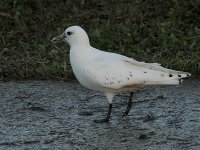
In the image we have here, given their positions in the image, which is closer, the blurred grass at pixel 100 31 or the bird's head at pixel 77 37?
the bird's head at pixel 77 37

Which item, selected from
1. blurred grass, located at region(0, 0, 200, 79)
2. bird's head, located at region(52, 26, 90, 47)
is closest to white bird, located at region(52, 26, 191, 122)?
bird's head, located at region(52, 26, 90, 47)

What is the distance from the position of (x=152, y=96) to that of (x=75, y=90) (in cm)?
91

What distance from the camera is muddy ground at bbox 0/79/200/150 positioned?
19.0ft

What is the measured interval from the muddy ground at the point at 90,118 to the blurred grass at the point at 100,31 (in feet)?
1.29

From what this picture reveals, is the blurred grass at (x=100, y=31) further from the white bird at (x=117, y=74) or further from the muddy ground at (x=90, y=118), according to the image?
the white bird at (x=117, y=74)

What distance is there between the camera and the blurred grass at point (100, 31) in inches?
337

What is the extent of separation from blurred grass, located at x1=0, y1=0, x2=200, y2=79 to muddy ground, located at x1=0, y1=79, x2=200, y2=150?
39 cm

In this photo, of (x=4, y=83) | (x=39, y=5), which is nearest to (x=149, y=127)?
(x=4, y=83)

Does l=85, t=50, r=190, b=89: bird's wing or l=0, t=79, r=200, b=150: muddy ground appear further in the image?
l=85, t=50, r=190, b=89: bird's wing

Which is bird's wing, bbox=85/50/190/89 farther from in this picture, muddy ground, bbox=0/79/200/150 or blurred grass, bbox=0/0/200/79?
blurred grass, bbox=0/0/200/79

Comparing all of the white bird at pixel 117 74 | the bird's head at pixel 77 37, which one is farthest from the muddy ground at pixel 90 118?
the bird's head at pixel 77 37

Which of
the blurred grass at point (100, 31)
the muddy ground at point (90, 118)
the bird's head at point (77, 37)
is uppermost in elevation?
the bird's head at point (77, 37)

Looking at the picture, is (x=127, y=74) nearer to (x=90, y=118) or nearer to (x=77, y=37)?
(x=90, y=118)

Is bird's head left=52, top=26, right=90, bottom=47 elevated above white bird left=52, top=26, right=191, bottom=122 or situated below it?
above
